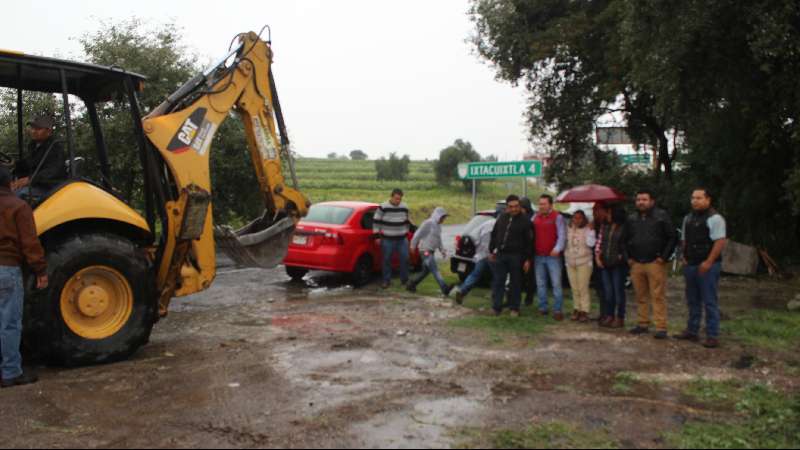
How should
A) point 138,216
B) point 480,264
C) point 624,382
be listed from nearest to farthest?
point 624,382 < point 138,216 < point 480,264

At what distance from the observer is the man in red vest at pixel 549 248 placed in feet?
A: 32.1

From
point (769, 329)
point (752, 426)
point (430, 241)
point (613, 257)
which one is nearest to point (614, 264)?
point (613, 257)

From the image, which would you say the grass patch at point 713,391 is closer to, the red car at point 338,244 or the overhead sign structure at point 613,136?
the red car at point 338,244

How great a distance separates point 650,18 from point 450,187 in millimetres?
38171

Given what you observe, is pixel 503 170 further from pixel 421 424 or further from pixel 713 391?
pixel 421 424

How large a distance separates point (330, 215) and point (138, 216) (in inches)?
230

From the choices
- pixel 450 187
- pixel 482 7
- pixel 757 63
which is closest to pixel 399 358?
pixel 757 63

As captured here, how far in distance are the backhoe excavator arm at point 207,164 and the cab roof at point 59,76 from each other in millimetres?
521

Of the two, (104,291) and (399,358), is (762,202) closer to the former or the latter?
(399,358)

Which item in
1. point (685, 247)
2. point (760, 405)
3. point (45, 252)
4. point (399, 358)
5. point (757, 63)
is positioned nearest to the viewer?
point (760, 405)

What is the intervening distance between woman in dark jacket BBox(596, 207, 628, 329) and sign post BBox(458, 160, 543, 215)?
217 inches

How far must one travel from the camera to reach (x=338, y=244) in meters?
12.6

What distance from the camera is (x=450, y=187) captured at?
5153 centimetres

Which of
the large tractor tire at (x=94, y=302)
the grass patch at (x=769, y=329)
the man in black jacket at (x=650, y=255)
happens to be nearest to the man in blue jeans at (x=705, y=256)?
the man in black jacket at (x=650, y=255)
